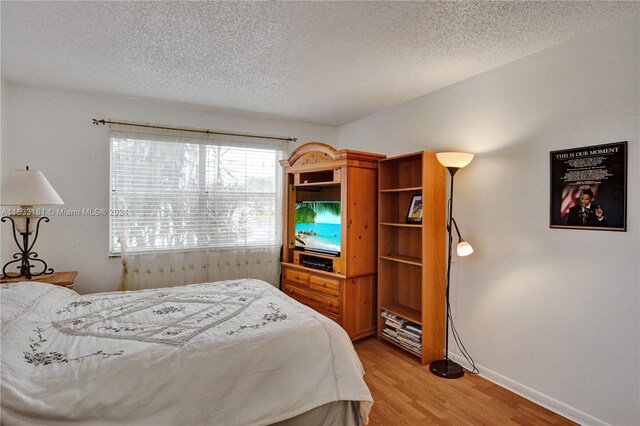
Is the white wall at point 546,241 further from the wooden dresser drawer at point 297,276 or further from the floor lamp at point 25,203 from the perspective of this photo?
the floor lamp at point 25,203

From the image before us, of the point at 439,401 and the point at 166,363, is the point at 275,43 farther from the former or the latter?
the point at 439,401

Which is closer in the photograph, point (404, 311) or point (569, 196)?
point (569, 196)

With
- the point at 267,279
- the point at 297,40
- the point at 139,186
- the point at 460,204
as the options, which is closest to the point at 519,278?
the point at 460,204

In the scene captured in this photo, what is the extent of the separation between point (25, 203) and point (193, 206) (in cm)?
147

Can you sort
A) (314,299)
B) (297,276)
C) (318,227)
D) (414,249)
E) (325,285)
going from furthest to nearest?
(297,276) → (318,227) → (314,299) → (325,285) → (414,249)

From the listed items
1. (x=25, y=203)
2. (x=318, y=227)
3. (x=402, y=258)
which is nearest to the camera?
(x=25, y=203)

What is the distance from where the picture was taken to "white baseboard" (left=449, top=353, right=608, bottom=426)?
2.09 metres

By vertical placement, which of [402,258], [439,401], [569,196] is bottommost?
[439,401]

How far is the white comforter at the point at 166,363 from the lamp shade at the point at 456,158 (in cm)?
167

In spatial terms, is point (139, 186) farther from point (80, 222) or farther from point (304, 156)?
point (304, 156)

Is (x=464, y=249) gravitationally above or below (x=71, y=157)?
below

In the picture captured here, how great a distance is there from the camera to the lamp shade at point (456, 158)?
267 centimetres

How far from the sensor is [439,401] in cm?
236

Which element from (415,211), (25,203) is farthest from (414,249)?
(25,203)
